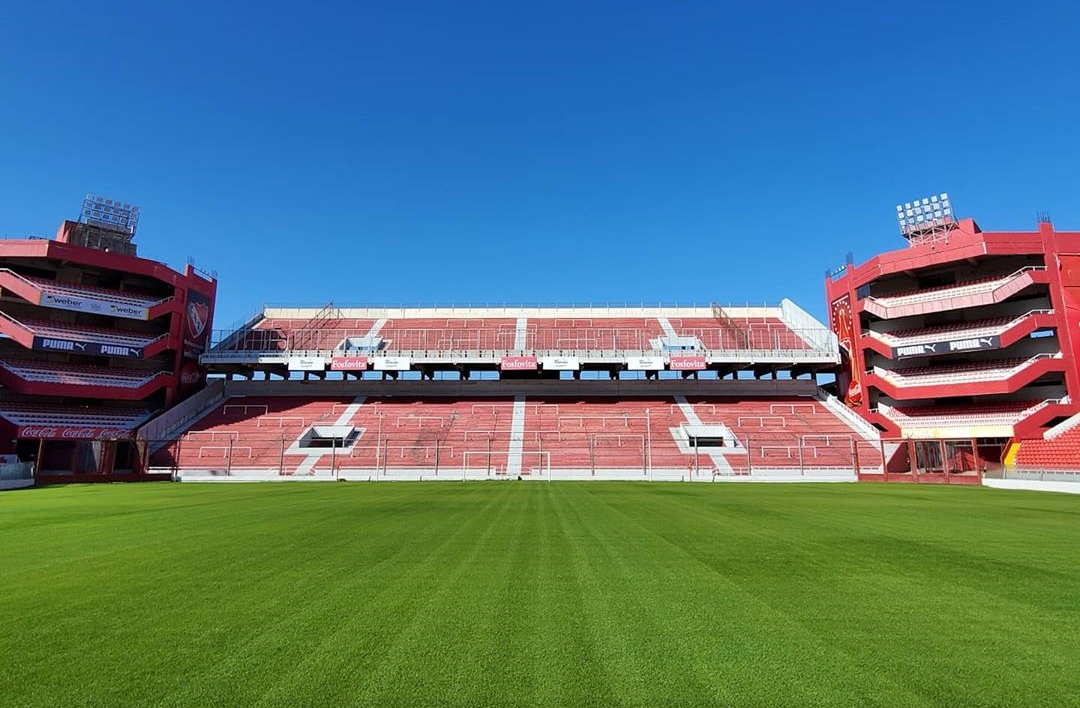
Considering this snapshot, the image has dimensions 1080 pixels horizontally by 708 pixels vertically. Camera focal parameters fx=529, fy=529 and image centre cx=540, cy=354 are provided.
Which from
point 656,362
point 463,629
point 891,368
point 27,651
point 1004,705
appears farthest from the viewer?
point 656,362

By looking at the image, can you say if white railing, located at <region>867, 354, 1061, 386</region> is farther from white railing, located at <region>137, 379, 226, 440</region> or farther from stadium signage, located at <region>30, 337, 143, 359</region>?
stadium signage, located at <region>30, 337, 143, 359</region>

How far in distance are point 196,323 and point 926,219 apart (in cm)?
6443

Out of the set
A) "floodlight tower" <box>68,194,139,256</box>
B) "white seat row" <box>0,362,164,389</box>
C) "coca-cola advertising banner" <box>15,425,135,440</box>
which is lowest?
"coca-cola advertising banner" <box>15,425,135,440</box>

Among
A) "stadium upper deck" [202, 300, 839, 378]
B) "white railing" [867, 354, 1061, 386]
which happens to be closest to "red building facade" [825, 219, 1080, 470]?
"white railing" [867, 354, 1061, 386]

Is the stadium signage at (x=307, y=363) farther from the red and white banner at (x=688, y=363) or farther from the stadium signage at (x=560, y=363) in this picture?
the red and white banner at (x=688, y=363)

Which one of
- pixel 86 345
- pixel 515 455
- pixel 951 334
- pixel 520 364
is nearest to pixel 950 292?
pixel 951 334

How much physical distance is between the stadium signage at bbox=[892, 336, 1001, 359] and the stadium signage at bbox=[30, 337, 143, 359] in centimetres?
5812

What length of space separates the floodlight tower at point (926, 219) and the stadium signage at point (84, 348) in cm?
6280

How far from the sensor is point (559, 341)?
50438 mm

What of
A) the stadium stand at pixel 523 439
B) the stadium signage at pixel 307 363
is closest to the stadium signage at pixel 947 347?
the stadium stand at pixel 523 439

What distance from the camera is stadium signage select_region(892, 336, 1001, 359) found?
3625cm

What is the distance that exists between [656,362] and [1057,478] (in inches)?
1069

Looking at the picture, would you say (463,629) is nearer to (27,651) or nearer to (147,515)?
(27,651)

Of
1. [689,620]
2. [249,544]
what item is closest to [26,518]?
[249,544]
